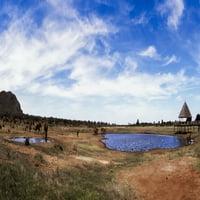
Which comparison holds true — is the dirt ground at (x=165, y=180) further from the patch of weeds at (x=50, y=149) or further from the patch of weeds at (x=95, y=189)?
the patch of weeds at (x=50, y=149)

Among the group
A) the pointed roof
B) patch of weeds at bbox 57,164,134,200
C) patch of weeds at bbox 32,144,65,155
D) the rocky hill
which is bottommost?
patch of weeds at bbox 57,164,134,200

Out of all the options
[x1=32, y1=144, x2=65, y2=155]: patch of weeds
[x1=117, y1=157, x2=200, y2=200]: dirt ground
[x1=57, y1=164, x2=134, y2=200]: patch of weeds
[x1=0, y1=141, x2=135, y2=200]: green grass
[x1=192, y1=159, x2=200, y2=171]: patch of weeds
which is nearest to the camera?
[x1=0, y1=141, x2=135, y2=200]: green grass

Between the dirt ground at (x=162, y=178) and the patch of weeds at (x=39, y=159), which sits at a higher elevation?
the patch of weeds at (x=39, y=159)

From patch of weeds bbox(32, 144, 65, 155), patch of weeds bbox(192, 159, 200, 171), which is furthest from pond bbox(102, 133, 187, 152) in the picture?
patch of weeds bbox(192, 159, 200, 171)

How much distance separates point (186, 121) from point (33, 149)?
2117 inches

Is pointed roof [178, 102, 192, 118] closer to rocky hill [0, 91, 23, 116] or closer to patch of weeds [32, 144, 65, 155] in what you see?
patch of weeds [32, 144, 65, 155]

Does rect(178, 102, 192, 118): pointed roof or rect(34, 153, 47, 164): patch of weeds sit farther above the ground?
rect(178, 102, 192, 118): pointed roof

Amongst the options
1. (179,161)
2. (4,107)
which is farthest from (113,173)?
(4,107)

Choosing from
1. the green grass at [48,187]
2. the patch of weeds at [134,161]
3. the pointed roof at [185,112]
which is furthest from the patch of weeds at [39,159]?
the pointed roof at [185,112]

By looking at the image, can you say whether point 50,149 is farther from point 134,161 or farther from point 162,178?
point 162,178

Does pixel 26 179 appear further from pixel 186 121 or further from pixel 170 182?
pixel 186 121

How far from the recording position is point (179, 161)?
23609mm

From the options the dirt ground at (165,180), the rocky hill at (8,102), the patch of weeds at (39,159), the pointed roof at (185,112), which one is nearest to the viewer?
the dirt ground at (165,180)

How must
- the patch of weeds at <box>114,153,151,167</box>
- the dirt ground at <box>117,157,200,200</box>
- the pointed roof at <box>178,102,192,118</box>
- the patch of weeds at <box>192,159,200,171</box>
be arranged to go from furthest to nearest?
the pointed roof at <box>178,102,192,118</box>
the patch of weeds at <box>114,153,151,167</box>
the patch of weeds at <box>192,159,200,171</box>
the dirt ground at <box>117,157,200,200</box>
